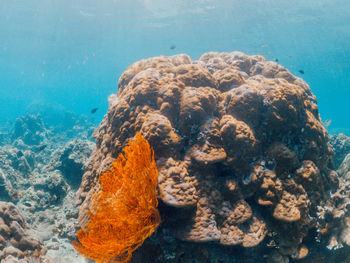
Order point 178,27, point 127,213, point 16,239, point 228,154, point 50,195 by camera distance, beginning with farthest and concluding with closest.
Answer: point 178,27 < point 50,195 < point 16,239 < point 228,154 < point 127,213

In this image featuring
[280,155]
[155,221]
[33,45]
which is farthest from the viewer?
[33,45]

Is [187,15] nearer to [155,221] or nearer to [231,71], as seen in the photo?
[231,71]

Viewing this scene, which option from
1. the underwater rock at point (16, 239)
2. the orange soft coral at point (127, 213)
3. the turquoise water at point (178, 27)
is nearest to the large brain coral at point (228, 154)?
the orange soft coral at point (127, 213)

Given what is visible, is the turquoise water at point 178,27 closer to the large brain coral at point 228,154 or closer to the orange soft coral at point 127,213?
the large brain coral at point 228,154

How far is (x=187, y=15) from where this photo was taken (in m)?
38.0

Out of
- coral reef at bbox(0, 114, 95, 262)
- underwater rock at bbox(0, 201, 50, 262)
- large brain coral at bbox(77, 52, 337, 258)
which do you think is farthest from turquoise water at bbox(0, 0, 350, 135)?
underwater rock at bbox(0, 201, 50, 262)

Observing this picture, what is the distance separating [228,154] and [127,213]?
229 centimetres

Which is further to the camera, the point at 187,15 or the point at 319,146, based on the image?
the point at 187,15

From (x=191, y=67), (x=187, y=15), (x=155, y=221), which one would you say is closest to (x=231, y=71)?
(x=191, y=67)

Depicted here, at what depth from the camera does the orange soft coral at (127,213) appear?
3.05 meters

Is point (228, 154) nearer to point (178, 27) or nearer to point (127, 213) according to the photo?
point (127, 213)

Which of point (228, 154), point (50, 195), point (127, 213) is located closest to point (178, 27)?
point (50, 195)

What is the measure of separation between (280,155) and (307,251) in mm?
2157

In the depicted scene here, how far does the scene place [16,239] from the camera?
462 cm
